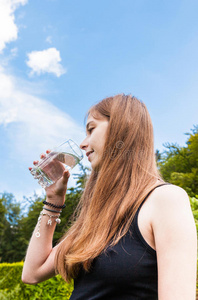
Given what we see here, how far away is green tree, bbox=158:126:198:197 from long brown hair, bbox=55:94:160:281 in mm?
18223

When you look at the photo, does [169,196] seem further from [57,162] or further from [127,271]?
[57,162]

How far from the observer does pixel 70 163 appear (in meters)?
2.15

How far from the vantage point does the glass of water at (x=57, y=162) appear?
213 cm

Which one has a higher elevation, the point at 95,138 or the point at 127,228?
the point at 95,138

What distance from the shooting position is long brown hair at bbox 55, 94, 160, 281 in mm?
1414

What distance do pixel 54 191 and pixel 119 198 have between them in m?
0.77

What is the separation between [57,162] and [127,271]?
111cm

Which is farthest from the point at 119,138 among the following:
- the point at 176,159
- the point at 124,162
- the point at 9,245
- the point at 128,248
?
the point at 9,245

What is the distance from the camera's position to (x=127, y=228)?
1350 millimetres

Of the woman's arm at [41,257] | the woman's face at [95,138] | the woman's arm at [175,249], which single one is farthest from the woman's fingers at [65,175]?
the woman's arm at [175,249]

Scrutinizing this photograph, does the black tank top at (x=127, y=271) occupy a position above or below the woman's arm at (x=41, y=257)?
below

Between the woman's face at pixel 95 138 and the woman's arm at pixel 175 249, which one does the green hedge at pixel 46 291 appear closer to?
the woman's face at pixel 95 138

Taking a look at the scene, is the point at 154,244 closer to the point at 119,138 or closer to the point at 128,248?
the point at 128,248

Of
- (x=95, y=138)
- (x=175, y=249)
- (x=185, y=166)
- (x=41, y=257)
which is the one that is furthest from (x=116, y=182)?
(x=185, y=166)
